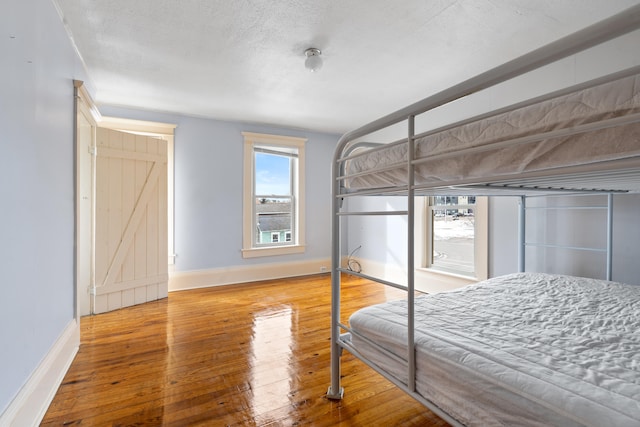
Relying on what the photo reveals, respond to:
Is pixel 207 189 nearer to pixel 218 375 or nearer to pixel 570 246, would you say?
pixel 218 375

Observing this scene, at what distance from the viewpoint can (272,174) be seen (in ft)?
16.0

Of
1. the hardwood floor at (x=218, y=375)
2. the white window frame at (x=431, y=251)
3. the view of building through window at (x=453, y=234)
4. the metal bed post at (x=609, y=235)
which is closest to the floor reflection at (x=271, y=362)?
the hardwood floor at (x=218, y=375)

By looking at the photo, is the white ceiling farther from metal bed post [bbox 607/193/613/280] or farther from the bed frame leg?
the bed frame leg

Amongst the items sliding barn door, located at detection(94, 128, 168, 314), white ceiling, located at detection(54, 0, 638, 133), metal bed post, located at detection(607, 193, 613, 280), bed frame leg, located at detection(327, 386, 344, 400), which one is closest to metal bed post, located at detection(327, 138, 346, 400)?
bed frame leg, located at detection(327, 386, 344, 400)

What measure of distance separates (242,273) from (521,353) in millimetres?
3916

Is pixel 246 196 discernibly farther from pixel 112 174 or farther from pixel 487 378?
pixel 487 378

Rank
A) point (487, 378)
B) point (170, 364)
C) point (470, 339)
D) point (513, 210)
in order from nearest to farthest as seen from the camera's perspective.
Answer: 1. point (487, 378)
2. point (470, 339)
3. point (170, 364)
4. point (513, 210)

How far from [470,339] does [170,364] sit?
192cm

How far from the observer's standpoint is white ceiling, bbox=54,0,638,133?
1.96 meters

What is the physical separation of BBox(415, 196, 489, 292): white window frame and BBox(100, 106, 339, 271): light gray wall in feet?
6.96

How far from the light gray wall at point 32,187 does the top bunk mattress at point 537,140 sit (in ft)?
5.64

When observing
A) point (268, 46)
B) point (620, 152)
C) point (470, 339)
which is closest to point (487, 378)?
point (470, 339)

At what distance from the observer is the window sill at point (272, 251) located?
455 centimetres

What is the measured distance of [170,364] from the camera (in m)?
2.10
